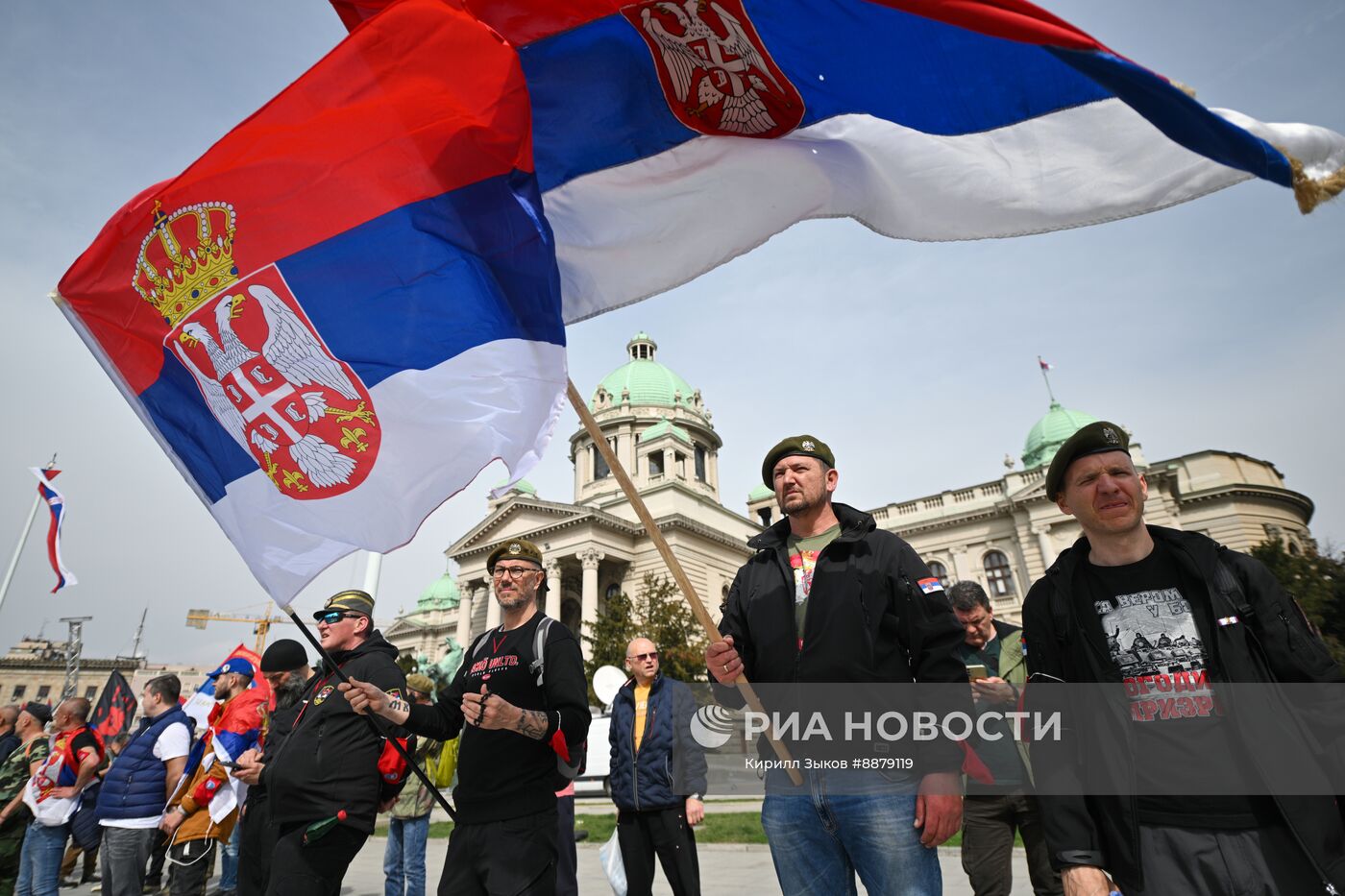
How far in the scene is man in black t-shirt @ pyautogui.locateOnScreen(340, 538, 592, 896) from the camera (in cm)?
320

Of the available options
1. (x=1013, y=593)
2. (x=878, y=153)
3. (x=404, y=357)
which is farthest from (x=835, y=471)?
(x=1013, y=593)

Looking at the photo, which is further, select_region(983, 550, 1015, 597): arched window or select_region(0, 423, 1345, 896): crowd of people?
select_region(983, 550, 1015, 597): arched window

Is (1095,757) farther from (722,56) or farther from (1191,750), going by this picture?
(722,56)

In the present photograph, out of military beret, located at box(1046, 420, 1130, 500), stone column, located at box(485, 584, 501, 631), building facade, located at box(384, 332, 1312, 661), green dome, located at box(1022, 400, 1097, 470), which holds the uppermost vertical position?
green dome, located at box(1022, 400, 1097, 470)

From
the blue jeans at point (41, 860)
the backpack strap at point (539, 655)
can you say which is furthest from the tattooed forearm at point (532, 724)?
the blue jeans at point (41, 860)

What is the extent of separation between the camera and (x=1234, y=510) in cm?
3472

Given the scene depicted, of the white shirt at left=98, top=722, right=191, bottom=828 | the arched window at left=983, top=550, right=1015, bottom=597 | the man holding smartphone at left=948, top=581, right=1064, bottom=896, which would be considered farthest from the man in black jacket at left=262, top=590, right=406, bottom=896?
the arched window at left=983, top=550, right=1015, bottom=597

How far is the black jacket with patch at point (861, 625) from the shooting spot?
2693 mm

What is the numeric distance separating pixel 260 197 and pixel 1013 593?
41830 mm

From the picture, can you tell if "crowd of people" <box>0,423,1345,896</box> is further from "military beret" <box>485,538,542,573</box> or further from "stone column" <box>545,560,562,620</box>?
"stone column" <box>545,560,562,620</box>

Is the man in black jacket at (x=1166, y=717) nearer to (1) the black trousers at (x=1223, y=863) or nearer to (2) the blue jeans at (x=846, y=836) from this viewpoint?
(1) the black trousers at (x=1223, y=863)

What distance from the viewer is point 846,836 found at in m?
2.67

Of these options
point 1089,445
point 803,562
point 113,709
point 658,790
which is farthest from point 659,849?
point 113,709

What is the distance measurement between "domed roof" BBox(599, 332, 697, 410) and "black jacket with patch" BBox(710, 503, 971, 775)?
50707 millimetres
